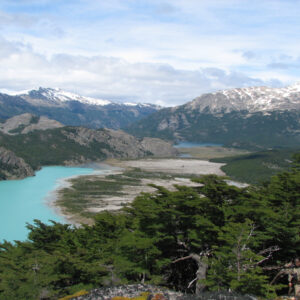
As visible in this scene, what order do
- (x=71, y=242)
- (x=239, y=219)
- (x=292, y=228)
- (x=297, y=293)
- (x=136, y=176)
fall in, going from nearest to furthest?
(x=297, y=293) < (x=292, y=228) < (x=239, y=219) < (x=71, y=242) < (x=136, y=176)

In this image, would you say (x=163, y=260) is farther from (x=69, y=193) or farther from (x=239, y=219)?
(x=69, y=193)

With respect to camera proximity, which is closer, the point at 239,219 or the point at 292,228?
the point at 292,228

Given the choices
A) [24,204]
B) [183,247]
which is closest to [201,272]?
[183,247]

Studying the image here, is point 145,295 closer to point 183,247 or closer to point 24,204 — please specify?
point 183,247

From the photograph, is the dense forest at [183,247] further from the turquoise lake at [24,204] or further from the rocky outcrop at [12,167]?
the rocky outcrop at [12,167]

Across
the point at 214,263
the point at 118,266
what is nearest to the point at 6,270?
the point at 118,266

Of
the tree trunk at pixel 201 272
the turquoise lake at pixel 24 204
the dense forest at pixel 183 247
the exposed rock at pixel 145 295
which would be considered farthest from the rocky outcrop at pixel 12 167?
the exposed rock at pixel 145 295

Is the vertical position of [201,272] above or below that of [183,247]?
below
